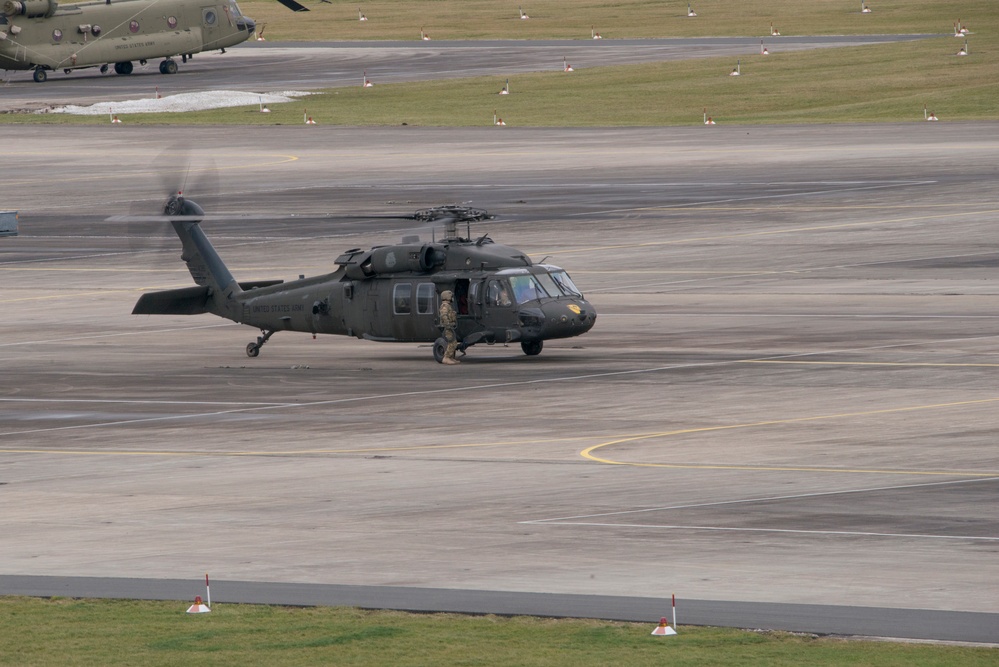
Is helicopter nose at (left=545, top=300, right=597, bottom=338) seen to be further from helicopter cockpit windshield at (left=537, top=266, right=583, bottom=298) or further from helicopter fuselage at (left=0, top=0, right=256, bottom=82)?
helicopter fuselage at (left=0, top=0, right=256, bottom=82)

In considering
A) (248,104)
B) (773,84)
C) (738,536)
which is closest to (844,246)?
(738,536)

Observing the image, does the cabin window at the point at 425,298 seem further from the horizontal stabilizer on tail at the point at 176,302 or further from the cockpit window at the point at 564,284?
the horizontal stabilizer on tail at the point at 176,302

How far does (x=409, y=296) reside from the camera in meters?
Result: 39.3

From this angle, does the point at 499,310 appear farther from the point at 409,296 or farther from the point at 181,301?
the point at 181,301

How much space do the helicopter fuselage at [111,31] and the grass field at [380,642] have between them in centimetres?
9772

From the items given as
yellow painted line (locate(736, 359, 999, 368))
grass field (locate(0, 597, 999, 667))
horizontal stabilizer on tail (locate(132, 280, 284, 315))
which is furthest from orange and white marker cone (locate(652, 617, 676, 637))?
horizontal stabilizer on tail (locate(132, 280, 284, 315))

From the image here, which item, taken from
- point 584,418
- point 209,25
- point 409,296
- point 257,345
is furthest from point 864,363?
point 209,25

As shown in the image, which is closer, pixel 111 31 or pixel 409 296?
pixel 409 296

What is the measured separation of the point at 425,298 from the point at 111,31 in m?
83.1

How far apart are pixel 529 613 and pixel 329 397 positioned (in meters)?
17.7

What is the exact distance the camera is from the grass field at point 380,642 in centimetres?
1677

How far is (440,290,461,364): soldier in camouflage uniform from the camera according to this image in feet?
127

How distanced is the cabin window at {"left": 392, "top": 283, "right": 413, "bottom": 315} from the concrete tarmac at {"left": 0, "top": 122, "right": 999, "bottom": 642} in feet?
4.32

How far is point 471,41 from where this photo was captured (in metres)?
139
